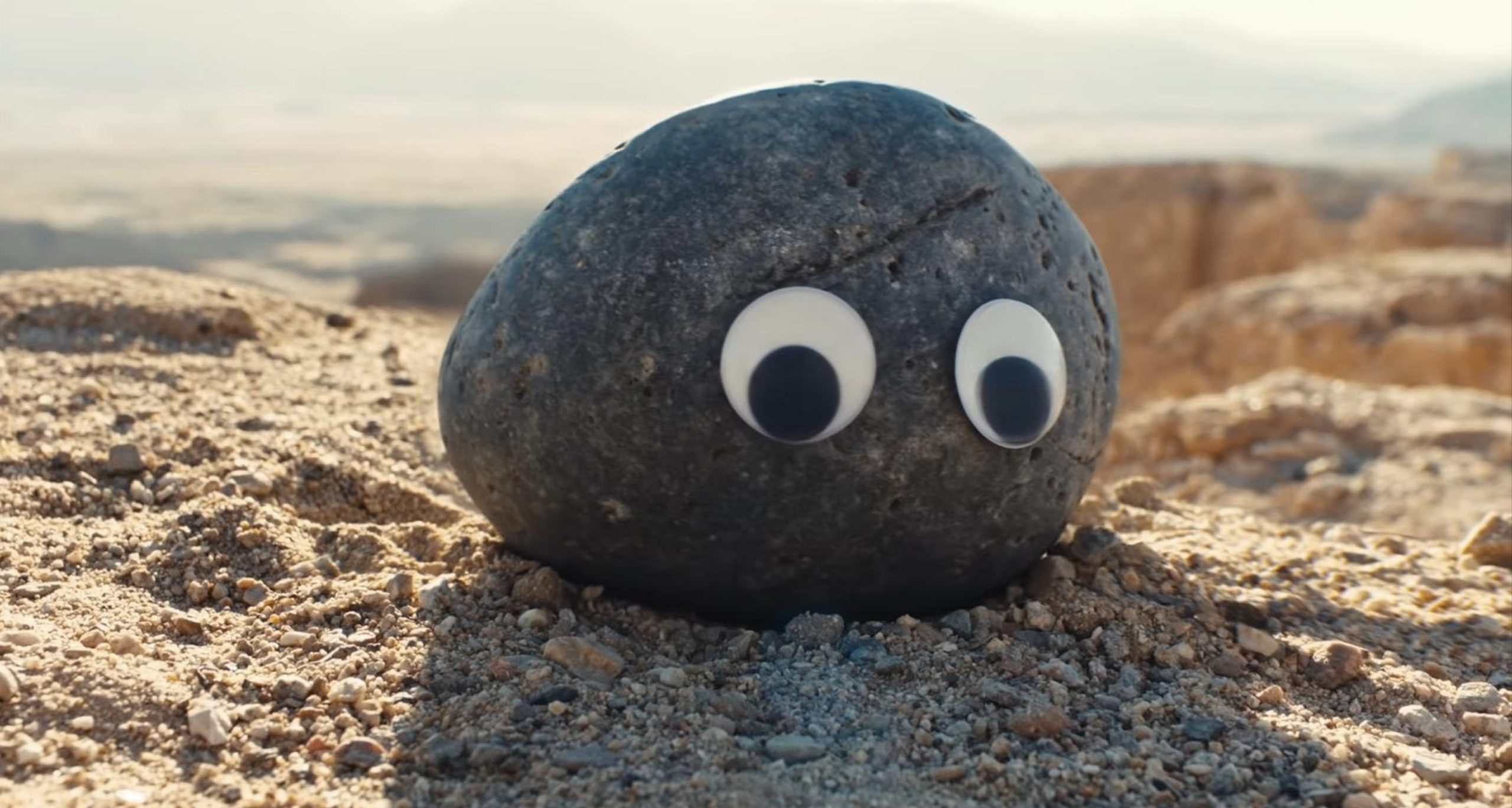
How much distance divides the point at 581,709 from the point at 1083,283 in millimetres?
1837

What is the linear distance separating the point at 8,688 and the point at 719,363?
5.84ft

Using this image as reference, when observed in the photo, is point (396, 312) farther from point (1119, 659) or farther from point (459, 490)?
point (1119, 659)

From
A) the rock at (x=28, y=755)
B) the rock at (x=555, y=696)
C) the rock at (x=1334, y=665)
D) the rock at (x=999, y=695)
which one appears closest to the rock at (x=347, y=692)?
the rock at (x=555, y=696)

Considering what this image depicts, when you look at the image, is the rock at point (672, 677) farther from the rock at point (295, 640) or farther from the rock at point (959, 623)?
the rock at point (295, 640)

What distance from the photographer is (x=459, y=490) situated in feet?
17.6

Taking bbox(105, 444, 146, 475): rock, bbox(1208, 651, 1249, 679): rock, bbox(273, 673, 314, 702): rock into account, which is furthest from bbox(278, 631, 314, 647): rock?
bbox(1208, 651, 1249, 679): rock

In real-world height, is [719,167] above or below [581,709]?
above

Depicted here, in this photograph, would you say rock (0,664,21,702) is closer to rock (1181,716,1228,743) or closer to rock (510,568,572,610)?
rock (510,568,572,610)

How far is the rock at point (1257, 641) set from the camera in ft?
13.0

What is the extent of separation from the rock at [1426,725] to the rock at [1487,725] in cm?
4

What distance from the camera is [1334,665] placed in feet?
12.7

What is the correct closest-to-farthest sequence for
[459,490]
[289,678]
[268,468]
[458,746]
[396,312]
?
1. [458,746]
2. [289,678]
3. [268,468]
4. [459,490]
5. [396,312]

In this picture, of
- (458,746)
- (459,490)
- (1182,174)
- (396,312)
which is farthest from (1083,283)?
(1182,174)

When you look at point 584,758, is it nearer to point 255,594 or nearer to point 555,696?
point 555,696
